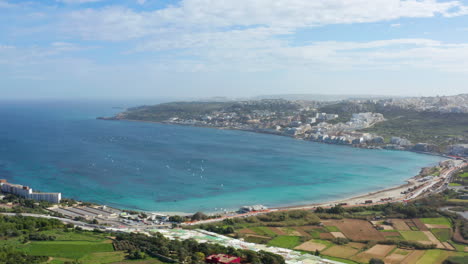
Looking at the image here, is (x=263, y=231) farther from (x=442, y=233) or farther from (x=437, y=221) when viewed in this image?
(x=437, y=221)

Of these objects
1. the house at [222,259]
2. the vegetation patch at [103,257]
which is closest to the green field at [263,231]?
the house at [222,259]

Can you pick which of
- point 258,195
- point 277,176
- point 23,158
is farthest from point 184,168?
point 23,158

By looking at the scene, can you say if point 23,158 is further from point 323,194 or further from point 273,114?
point 273,114

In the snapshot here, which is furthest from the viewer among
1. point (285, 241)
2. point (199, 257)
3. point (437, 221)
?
point (437, 221)

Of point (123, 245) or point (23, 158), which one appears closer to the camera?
point (123, 245)

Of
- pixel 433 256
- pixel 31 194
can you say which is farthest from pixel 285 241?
pixel 31 194

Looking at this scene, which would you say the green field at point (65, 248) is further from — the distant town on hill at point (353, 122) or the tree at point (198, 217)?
the distant town on hill at point (353, 122)
